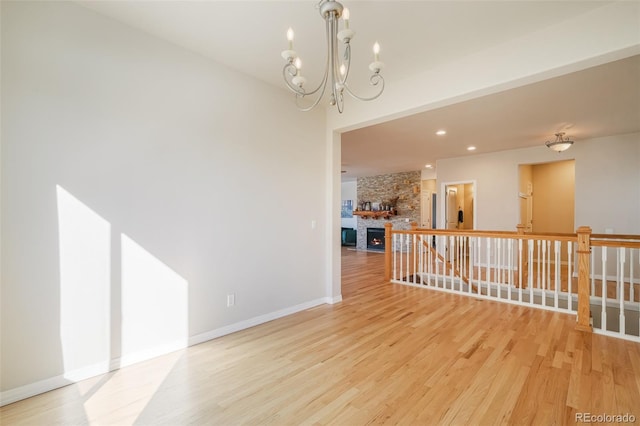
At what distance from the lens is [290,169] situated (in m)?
3.58

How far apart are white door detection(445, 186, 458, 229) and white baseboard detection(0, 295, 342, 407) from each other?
5.97 metres

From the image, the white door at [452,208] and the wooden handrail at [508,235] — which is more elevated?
the white door at [452,208]

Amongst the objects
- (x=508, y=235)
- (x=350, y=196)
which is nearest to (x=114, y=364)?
(x=508, y=235)

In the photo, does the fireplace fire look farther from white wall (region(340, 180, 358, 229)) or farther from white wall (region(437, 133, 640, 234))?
white wall (region(437, 133, 640, 234))

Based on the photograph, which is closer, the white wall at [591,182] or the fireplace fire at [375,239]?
the white wall at [591,182]

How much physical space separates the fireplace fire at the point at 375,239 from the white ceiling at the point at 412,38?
6210 mm

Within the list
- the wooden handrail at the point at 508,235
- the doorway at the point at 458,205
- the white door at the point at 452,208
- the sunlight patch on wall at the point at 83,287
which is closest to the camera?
the sunlight patch on wall at the point at 83,287

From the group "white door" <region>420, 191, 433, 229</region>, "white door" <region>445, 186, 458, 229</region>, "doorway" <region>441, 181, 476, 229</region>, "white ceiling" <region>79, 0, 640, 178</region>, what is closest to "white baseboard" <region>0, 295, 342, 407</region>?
"white ceiling" <region>79, 0, 640, 178</region>

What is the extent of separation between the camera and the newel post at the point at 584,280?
119 inches

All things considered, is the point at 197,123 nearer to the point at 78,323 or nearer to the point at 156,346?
the point at 78,323

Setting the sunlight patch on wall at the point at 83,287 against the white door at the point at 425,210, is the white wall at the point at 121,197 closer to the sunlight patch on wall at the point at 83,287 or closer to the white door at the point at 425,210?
the sunlight patch on wall at the point at 83,287

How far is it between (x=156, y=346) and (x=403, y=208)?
28.1 ft

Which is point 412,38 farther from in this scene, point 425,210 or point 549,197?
point 425,210

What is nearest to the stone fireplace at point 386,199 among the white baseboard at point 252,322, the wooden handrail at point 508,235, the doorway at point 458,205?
the doorway at point 458,205
